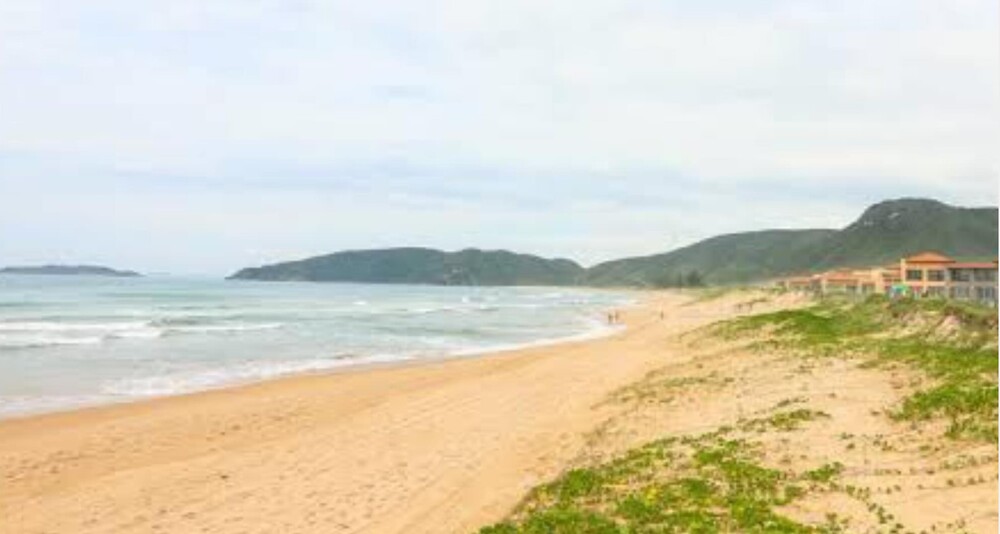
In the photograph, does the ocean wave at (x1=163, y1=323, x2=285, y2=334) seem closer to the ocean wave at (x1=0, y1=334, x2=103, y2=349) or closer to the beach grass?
the ocean wave at (x1=0, y1=334, x2=103, y2=349)

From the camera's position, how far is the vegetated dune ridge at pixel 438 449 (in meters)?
11.7

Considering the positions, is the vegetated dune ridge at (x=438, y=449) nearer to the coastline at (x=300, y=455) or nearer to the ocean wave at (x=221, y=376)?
the coastline at (x=300, y=455)

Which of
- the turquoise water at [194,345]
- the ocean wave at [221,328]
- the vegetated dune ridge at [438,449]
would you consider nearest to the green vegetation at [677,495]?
the vegetated dune ridge at [438,449]

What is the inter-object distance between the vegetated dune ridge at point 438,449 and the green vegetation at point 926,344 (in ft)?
1.77

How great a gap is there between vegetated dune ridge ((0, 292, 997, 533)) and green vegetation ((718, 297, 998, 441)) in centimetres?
54

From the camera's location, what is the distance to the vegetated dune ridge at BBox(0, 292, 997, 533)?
1172 centimetres

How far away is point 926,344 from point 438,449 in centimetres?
1381

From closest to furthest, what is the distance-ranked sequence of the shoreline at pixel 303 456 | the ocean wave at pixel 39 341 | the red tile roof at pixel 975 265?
the shoreline at pixel 303 456, the ocean wave at pixel 39 341, the red tile roof at pixel 975 265

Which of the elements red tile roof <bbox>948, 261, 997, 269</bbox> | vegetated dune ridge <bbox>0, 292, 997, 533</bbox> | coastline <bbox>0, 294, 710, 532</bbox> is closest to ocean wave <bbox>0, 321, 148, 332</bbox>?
coastline <bbox>0, 294, 710, 532</bbox>

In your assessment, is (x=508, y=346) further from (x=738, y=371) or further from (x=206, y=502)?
(x=206, y=502)

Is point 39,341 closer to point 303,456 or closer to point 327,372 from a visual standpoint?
point 327,372

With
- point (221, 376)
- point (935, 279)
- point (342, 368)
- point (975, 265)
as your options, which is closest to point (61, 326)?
point (342, 368)

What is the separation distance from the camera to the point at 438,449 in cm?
1647

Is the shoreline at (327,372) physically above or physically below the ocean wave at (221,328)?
below
